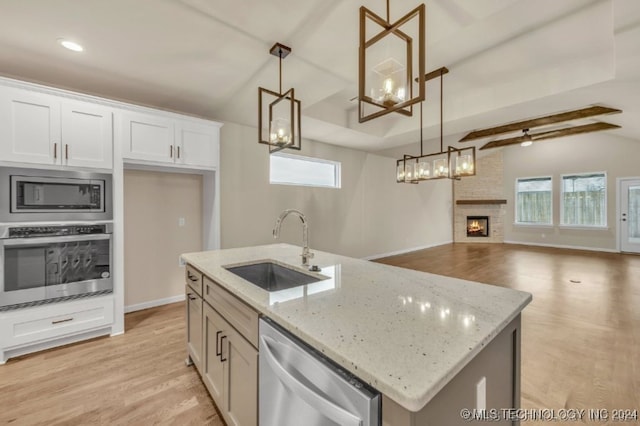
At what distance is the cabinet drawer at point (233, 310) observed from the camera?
1.21m

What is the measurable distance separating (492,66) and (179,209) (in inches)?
166

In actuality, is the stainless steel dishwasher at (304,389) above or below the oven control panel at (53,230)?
below

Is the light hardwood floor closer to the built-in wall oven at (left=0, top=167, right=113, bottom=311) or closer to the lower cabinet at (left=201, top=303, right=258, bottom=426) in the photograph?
the lower cabinet at (left=201, top=303, right=258, bottom=426)

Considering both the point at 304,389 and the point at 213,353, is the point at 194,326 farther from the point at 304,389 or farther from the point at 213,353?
the point at 304,389

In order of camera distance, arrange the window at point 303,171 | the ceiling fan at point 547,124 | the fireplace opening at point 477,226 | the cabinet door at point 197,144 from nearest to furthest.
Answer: the cabinet door at point 197,144, the ceiling fan at point 547,124, the window at point 303,171, the fireplace opening at point 477,226

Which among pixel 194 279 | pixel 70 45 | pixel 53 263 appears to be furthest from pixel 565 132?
pixel 53 263

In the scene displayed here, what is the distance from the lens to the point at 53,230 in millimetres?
2381

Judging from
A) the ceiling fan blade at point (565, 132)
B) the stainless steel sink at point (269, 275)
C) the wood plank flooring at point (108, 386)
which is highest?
the ceiling fan blade at point (565, 132)

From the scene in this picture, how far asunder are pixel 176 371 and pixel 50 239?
1.60 meters

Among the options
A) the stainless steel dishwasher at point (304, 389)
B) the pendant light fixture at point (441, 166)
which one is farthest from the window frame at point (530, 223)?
the stainless steel dishwasher at point (304, 389)

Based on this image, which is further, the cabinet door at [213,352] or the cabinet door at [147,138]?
the cabinet door at [147,138]

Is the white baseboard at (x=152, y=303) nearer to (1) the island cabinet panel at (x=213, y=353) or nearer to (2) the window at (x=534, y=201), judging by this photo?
(1) the island cabinet panel at (x=213, y=353)

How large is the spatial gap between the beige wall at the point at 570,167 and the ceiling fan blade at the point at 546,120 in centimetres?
354

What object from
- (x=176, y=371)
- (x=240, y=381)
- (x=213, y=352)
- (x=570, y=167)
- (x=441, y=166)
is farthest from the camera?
(x=570, y=167)
